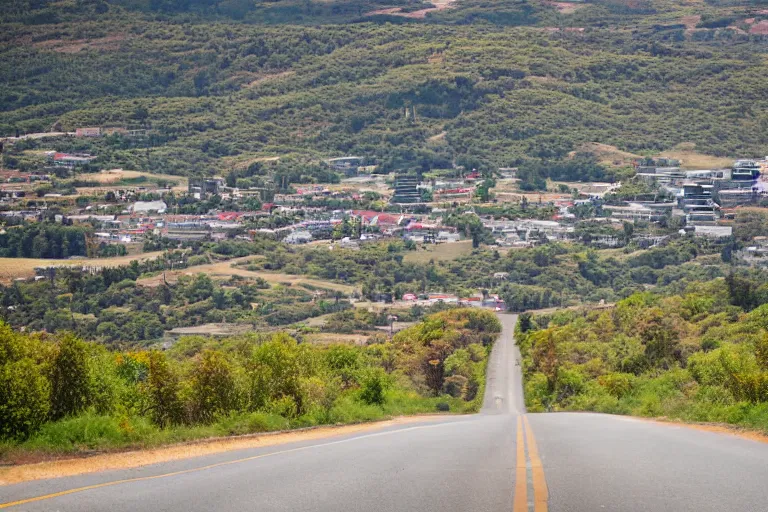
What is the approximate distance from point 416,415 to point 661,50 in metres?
114

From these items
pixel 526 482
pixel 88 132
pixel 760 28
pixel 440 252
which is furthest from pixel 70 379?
pixel 760 28

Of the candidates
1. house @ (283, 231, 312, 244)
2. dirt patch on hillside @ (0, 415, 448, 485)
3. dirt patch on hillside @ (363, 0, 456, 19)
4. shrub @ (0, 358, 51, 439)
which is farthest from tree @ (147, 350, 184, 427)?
dirt patch on hillside @ (363, 0, 456, 19)

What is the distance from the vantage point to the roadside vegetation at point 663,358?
50.5ft

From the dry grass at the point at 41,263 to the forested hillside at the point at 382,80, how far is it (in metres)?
28.9

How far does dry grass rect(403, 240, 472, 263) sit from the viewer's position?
66875 mm

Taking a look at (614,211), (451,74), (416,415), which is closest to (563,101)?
(451,74)

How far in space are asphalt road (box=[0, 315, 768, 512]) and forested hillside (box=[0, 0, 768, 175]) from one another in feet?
263

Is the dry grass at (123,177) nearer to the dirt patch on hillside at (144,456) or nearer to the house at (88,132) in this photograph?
the house at (88,132)

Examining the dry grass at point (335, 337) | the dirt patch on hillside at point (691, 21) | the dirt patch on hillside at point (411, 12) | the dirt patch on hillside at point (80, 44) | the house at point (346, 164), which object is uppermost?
the dirt patch on hillside at point (411, 12)

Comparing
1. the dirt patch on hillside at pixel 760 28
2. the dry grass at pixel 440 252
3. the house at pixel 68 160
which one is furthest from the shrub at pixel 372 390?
the dirt patch on hillside at pixel 760 28

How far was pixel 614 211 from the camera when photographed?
258 ft

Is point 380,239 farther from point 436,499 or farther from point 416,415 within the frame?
point 436,499

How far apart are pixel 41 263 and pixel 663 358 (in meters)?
37.7

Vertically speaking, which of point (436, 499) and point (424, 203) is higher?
point (436, 499)
